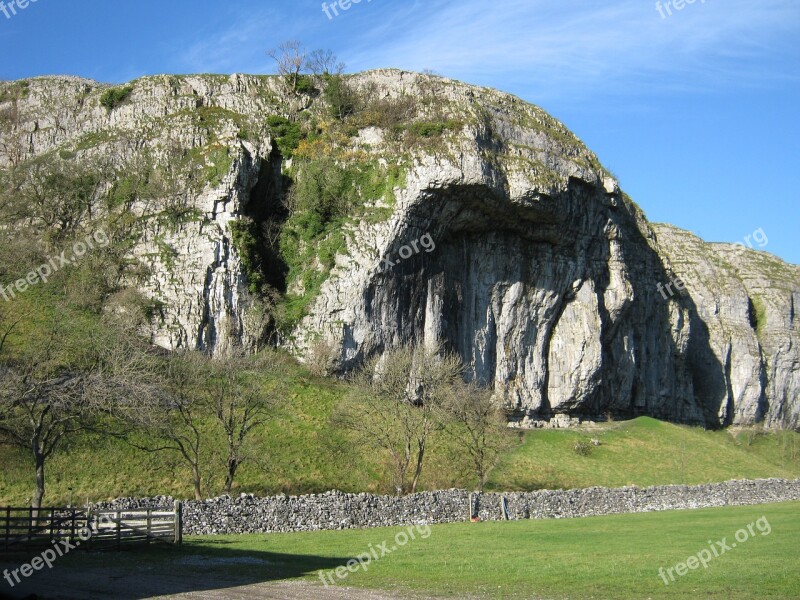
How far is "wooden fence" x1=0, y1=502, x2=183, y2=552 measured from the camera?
2636 centimetres

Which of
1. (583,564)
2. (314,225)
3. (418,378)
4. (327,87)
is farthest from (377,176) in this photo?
(583,564)

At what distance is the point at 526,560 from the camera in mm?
24656

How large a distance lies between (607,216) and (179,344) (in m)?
40.5

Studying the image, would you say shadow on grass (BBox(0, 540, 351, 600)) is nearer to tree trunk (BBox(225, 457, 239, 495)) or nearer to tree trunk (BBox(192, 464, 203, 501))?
tree trunk (BBox(192, 464, 203, 501))

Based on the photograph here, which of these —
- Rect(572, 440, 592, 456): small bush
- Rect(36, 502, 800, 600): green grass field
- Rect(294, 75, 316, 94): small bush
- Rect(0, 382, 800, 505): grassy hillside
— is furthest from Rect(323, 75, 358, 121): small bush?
Rect(36, 502, 800, 600): green grass field

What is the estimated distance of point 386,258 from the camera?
63.7 m

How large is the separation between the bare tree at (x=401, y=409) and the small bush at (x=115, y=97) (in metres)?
31.4

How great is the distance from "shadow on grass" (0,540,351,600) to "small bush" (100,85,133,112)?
49517 mm

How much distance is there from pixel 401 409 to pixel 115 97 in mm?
36571

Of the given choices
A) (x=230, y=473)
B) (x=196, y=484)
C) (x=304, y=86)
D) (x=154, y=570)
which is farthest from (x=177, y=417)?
(x=304, y=86)

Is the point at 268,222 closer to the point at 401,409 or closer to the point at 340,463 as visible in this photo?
the point at 401,409

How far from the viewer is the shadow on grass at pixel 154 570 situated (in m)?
19.2

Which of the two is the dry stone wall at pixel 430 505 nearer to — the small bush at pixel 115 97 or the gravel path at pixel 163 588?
the gravel path at pixel 163 588

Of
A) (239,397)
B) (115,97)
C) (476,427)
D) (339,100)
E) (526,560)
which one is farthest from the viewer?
(339,100)
